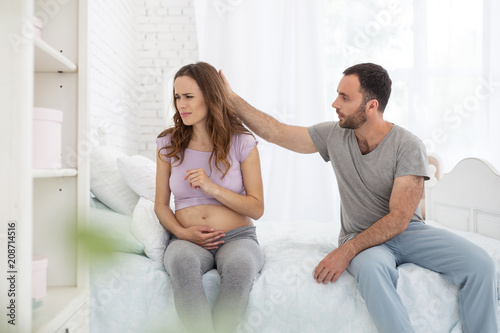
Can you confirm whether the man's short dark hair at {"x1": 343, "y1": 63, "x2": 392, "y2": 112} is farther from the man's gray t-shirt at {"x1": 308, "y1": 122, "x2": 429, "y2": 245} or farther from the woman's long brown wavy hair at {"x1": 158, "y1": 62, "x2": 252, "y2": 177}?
the woman's long brown wavy hair at {"x1": 158, "y1": 62, "x2": 252, "y2": 177}

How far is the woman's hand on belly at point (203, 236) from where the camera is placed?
1547 millimetres

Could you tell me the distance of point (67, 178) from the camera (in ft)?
4.07

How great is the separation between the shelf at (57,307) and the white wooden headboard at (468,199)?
183cm

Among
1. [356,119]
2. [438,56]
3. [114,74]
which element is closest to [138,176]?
[356,119]

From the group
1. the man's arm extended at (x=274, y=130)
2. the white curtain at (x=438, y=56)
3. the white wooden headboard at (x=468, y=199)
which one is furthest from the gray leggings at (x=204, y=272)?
the white curtain at (x=438, y=56)

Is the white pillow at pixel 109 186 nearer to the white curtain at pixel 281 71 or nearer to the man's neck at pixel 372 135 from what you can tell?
the man's neck at pixel 372 135

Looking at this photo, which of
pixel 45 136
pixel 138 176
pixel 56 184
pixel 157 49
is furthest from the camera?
pixel 157 49

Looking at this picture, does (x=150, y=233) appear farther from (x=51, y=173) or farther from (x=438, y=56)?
(x=438, y=56)

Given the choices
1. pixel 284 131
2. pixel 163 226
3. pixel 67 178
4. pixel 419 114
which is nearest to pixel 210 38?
pixel 419 114

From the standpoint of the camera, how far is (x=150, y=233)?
62.5 inches

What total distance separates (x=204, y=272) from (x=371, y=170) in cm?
70

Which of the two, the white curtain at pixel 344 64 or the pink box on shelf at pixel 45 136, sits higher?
the white curtain at pixel 344 64

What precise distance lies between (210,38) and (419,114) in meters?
1.78

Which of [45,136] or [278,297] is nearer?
[45,136]
